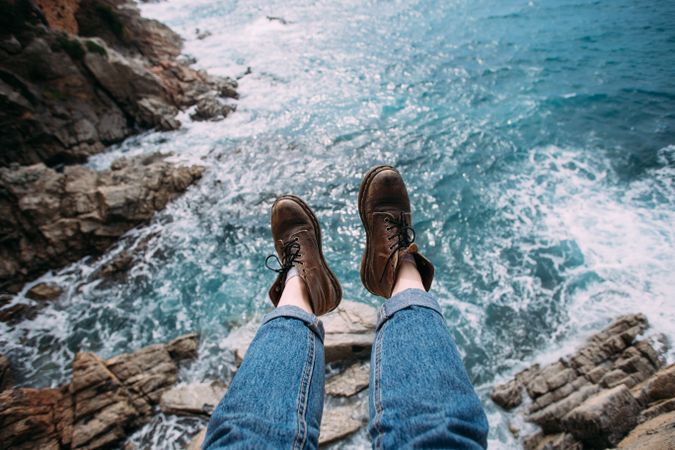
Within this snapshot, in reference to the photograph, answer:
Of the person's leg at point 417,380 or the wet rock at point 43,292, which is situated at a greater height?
the person's leg at point 417,380

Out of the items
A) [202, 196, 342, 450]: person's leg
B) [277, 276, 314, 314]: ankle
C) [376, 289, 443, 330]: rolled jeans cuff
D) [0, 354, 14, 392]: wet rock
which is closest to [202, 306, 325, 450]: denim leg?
[202, 196, 342, 450]: person's leg

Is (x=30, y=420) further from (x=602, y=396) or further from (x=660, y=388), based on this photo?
(x=660, y=388)

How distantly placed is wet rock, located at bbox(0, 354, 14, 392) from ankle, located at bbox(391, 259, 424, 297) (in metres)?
4.68

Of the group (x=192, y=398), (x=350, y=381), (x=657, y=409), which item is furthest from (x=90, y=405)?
(x=657, y=409)

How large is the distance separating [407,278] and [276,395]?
1.25m

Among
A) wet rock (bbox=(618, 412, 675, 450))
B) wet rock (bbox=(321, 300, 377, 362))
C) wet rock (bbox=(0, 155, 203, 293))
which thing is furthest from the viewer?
wet rock (bbox=(0, 155, 203, 293))

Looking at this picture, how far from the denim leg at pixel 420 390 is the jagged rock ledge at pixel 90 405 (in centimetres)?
288

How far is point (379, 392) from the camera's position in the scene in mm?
1461

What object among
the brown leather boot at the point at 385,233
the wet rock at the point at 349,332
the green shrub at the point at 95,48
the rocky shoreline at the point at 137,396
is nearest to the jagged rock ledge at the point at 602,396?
the wet rock at the point at 349,332

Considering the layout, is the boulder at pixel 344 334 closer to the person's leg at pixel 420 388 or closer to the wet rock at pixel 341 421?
the wet rock at pixel 341 421

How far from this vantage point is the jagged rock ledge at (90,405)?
2779mm

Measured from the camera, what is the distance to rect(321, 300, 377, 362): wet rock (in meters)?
3.41

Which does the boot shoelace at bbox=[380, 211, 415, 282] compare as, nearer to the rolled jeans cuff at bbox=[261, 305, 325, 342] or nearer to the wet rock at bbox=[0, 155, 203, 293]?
the rolled jeans cuff at bbox=[261, 305, 325, 342]

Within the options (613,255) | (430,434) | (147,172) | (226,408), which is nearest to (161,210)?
(147,172)
